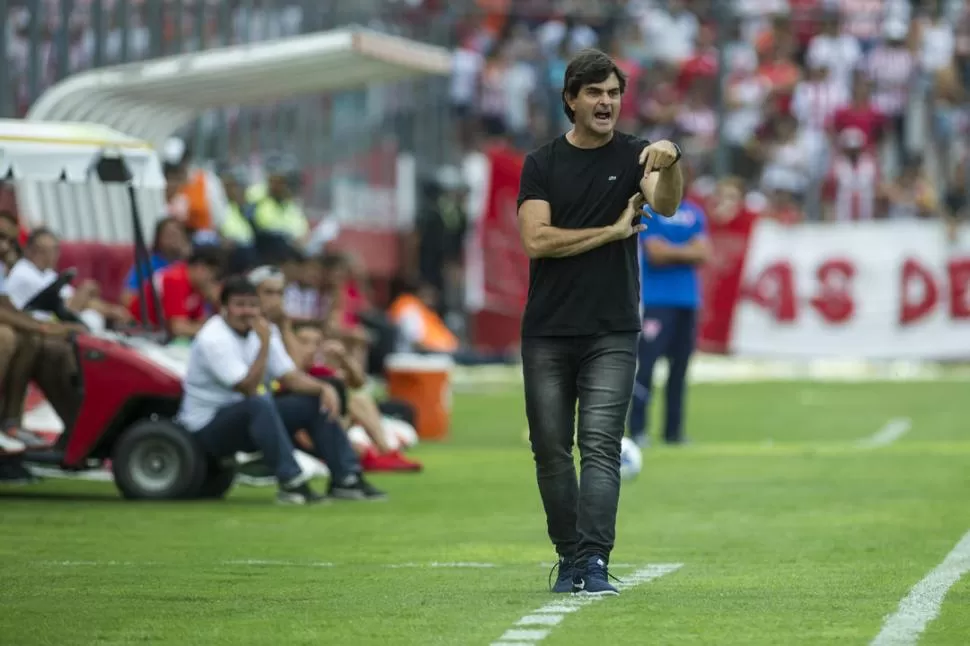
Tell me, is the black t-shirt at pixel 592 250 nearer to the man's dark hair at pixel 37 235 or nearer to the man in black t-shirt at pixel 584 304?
the man in black t-shirt at pixel 584 304

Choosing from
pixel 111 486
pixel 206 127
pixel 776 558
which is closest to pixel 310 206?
pixel 206 127

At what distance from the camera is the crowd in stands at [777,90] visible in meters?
32.0

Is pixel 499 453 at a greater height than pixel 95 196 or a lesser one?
lesser

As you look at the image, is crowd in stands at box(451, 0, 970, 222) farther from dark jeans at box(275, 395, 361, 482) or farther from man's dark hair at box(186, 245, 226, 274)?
dark jeans at box(275, 395, 361, 482)

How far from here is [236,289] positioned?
13.8 m

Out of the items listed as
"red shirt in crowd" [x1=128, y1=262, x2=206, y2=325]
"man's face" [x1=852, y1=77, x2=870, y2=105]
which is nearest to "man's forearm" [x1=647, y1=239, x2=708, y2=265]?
"red shirt in crowd" [x1=128, y1=262, x2=206, y2=325]

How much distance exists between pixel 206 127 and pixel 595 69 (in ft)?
55.0

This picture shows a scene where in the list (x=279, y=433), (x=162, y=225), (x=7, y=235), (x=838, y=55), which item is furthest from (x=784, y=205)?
(x=279, y=433)

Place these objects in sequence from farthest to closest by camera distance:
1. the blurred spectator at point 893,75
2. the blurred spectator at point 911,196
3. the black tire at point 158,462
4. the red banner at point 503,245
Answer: the blurred spectator at point 893,75, the blurred spectator at point 911,196, the red banner at point 503,245, the black tire at point 158,462

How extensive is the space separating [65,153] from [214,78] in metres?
6.72

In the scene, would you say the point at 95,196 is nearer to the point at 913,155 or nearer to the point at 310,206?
the point at 310,206

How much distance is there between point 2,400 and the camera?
47.7ft

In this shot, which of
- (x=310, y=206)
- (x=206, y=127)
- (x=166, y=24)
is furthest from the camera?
(x=310, y=206)

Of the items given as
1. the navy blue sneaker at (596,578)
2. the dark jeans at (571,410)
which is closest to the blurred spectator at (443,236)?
the dark jeans at (571,410)
